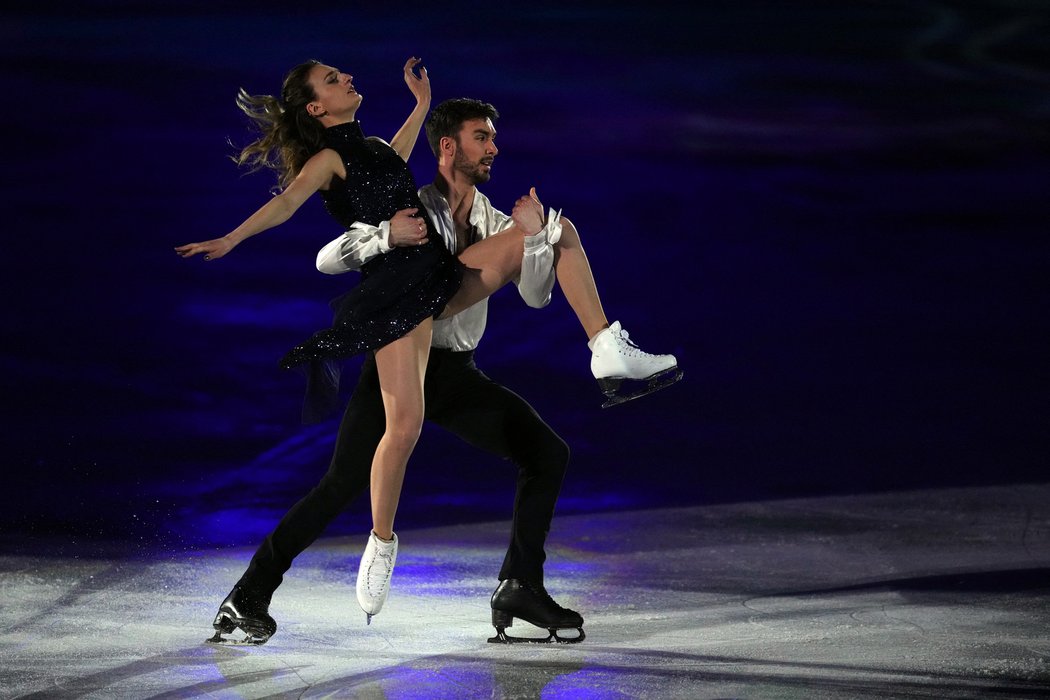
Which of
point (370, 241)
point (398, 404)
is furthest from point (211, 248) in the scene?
point (398, 404)

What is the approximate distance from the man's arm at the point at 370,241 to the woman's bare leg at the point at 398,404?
0.21 m

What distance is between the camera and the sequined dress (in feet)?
11.5

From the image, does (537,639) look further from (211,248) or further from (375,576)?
(211,248)

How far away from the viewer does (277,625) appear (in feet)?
12.2

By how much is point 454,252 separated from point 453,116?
35 cm

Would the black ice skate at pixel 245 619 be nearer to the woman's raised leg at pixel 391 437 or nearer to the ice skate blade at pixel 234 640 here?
the ice skate blade at pixel 234 640

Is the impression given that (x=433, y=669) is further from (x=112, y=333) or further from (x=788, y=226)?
(x=788, y=226)

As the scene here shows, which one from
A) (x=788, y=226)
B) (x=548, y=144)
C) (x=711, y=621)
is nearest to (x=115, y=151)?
(x=548, y=144)

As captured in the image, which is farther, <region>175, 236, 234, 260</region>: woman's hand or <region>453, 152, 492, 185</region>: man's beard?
<region>453, 152, 492, 185</region>: man's beard

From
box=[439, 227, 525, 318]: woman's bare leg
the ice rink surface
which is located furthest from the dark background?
box=[439, 227, 525, 318]: woman's bare leg

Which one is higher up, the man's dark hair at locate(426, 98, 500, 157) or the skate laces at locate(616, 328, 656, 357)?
the man's dark hair at locate(426, 98, 500, 157)

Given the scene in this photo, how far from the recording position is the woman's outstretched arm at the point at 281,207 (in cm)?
330

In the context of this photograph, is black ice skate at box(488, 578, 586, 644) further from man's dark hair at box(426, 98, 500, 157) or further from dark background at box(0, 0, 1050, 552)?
dark background at box(0, 0, 1050, 552)

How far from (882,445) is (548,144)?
8.01ft
